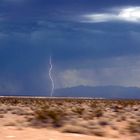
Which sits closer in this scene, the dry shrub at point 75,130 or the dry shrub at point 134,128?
the dry shrub at point 75,130

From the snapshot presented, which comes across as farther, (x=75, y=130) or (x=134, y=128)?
(x=134, y=128)

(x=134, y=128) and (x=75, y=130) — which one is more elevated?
(x=134, y=128)

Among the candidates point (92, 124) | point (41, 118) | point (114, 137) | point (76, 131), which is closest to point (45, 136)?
point (76, 131)

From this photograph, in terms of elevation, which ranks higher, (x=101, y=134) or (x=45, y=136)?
(x=101, y=134)

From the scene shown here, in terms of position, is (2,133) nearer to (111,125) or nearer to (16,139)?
(16,139)

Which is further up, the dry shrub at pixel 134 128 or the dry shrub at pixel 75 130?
the dry shrub at pixel 134 128

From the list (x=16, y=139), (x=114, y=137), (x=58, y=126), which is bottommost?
(x=16, y=139)

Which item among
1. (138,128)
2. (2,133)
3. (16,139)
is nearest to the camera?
(16,139)

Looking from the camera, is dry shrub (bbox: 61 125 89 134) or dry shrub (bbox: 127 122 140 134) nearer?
dry shrub (bbox: 61 125 89 134)

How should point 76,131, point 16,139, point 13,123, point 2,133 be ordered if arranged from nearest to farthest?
1. point 16,139
2. point 2,133
3. point 76,131
4. point 13,123

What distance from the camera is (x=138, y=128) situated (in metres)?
22.9

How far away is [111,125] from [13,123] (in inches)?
206

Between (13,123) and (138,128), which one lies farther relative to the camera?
(13,123)

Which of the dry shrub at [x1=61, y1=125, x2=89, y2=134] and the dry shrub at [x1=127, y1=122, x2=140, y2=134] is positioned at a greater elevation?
the dry shrub at [x1=127, y1=122, x2=140, y2=134]
